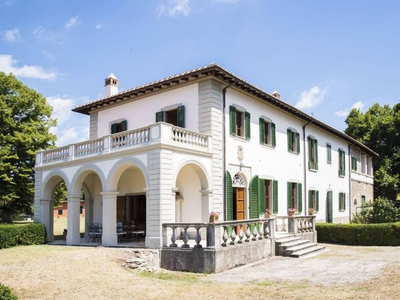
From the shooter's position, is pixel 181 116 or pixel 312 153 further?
pixel 312 153

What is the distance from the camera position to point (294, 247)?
17266 millimetres

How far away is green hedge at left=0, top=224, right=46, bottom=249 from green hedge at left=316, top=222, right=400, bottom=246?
13.6 meters

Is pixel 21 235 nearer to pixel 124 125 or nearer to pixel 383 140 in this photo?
pixel 124 125

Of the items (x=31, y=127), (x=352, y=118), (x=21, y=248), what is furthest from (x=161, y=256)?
(x=352, y=118)

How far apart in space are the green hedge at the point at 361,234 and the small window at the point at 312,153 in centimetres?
489

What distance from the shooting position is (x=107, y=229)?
1627 centimetres

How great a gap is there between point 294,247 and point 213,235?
5312 mm

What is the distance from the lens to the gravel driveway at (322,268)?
11.8 meters

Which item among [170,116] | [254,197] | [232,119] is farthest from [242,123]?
[254,197]

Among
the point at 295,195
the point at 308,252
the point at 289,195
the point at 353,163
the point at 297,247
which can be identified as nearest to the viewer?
the point at 308,252

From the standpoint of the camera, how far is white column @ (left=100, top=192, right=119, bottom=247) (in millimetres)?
16250

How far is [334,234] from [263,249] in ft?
22.6

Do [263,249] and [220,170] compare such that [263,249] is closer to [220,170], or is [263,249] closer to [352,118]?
[220,170]

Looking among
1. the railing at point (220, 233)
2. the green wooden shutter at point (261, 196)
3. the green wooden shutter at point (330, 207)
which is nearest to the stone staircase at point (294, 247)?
the railing at point (220, 233)
